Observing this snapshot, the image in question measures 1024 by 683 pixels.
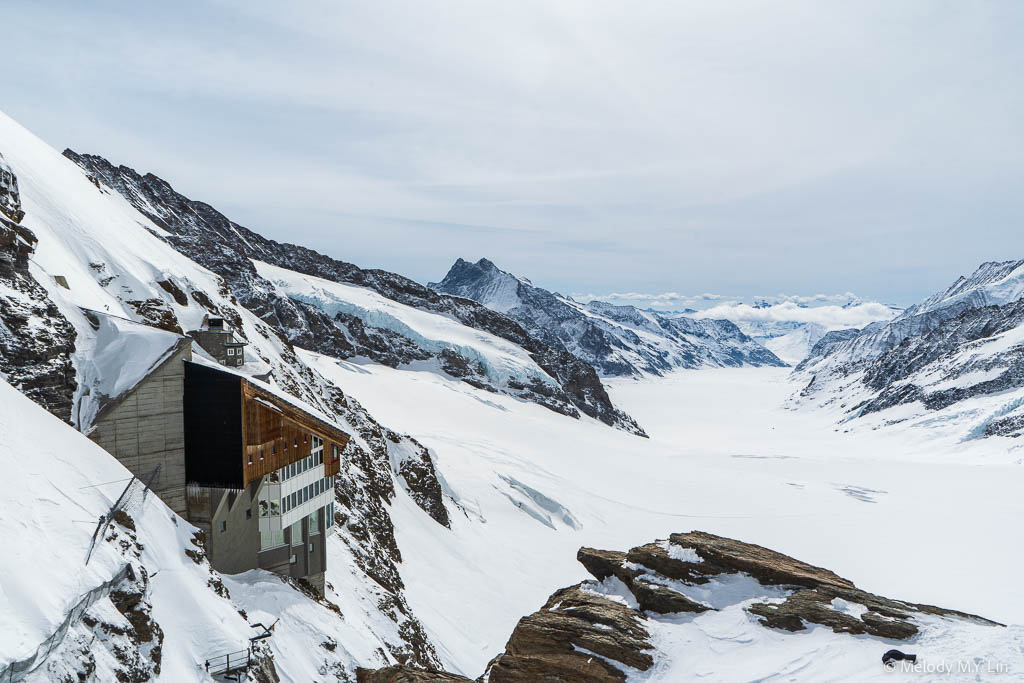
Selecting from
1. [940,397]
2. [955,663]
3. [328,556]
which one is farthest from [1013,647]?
A: [940,397]

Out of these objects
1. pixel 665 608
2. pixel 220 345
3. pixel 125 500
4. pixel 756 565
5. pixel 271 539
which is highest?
pixel 220 345

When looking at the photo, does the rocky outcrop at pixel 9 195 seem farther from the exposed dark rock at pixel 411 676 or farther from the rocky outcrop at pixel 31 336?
the exposed dark rock at pixel 411 676

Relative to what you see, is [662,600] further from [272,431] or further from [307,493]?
[272,431]

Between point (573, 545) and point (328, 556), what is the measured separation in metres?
29.6

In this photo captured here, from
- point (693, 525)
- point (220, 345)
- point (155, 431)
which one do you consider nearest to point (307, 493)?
point (155, 431)

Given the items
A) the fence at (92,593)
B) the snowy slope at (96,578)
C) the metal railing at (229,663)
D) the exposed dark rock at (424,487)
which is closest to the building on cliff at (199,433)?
the fence at (92,593)

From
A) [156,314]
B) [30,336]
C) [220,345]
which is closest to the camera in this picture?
[30,336]

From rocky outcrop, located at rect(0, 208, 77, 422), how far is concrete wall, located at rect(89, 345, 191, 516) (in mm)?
1532

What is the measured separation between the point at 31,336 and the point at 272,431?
27.5 feet

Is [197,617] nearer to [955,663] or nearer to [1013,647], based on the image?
[955,663]

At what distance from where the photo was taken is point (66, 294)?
23359 millimetres

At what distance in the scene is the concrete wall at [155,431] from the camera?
1962 cm

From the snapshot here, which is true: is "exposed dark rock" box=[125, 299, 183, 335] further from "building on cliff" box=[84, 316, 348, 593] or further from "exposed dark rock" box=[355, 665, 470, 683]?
"exposed dark rock" box=[355, 665, 470, 683]

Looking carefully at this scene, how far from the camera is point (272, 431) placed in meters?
22.2
